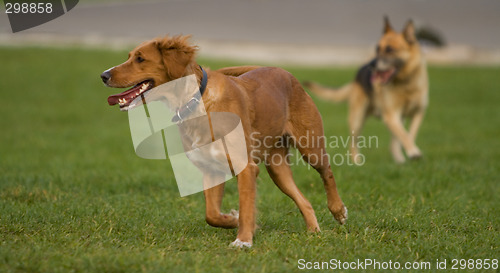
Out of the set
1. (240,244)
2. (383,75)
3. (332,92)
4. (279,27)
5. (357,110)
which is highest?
(240,244)

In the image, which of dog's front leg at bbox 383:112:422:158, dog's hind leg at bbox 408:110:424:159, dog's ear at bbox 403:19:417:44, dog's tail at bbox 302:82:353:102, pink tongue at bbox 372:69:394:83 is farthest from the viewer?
dog's tail at bbox 302:82:353:102

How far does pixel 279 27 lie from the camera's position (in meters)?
26.4

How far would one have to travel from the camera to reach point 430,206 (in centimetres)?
646

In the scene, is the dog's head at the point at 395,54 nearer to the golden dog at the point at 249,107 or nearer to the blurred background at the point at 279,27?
the golden dog at the point at 249,107

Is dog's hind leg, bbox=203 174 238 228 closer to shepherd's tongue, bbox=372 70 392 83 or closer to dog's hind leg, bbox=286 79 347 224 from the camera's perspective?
dog's hind leg, bbox=286 79 347 224

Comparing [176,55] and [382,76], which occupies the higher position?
[176,55]

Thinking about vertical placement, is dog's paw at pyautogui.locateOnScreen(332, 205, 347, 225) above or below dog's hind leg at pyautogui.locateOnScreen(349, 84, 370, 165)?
above

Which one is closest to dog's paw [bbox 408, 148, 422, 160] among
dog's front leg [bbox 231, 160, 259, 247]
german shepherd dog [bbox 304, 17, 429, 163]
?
german shepherd dog [bbox 304, 17, 429, 163]

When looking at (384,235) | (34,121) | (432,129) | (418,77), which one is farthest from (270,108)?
(34,121)

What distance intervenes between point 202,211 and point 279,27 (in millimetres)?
20726

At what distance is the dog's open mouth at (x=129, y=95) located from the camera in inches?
186

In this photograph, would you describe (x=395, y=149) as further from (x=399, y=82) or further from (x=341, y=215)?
(x=341, y=215)

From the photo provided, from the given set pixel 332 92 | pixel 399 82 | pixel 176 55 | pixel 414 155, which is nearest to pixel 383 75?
pixel 399 82

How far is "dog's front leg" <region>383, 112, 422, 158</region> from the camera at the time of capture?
9.85 meters
